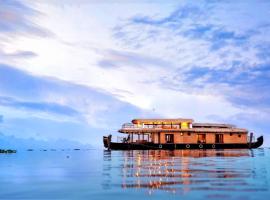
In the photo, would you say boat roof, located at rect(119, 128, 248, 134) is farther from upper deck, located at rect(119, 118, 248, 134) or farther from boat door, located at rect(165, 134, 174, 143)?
boat door, located at rect(165, 134, 174, 143)

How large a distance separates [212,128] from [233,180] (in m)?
60.4

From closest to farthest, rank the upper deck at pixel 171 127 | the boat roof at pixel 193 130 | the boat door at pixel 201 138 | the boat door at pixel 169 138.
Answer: the boat roof at pixel 193 130 → the upper deck at pixel 171 127 → the boat door at pixel 169 138 → the boat door at pixel 201 138

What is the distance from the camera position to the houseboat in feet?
235

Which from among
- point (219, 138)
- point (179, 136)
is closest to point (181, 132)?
point (179, 136)

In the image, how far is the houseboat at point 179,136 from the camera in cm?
7162

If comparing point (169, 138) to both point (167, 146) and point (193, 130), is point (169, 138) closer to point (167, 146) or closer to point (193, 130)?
point (167, 146)

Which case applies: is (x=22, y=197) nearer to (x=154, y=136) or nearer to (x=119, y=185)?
(x=119, y=185)

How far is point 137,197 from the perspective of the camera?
12617 mm

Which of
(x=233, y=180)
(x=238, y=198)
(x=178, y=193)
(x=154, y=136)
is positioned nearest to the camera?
(x=238, y=198)

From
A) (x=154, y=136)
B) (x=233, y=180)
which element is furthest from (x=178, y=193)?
(x=154, y=136)

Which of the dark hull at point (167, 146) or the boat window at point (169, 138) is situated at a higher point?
the boat window at point (169, 138)

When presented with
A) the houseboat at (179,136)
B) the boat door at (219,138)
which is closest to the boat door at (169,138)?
the houseboat at (179,136)

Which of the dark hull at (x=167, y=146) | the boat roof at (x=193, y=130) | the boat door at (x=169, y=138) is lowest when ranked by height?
the dark hull at (x=167, y=146)

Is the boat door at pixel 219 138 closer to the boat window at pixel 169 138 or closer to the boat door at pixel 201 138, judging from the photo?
the boat door at pixel 201 138
